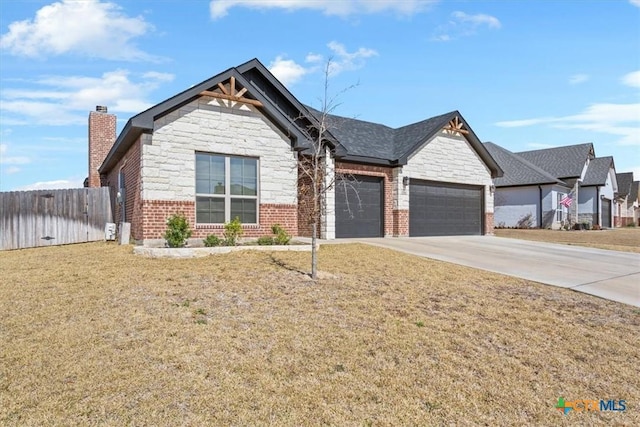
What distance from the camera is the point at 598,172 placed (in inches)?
1318

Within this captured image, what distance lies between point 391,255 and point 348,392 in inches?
293

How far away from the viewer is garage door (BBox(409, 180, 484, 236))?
1747 cm

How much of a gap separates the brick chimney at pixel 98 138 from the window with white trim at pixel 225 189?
34.1ft

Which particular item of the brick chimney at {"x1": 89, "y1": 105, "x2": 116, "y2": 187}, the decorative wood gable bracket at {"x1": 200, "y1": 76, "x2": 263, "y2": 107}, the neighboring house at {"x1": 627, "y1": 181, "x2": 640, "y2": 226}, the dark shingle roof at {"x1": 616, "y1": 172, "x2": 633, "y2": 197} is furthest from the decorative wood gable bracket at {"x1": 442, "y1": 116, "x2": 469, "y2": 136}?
the neighboring house at {"x1": 627, "y1": 181, "x2": 640, "y2": 226}

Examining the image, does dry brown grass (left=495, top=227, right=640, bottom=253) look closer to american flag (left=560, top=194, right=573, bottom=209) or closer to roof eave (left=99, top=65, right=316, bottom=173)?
american flag (left=560, top=194, right=573, bottom=209)

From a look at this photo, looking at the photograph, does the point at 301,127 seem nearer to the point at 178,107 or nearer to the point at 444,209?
the point at 178,107

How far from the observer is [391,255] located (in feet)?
35.7

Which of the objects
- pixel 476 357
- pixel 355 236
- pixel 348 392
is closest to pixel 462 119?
pixel 355 236

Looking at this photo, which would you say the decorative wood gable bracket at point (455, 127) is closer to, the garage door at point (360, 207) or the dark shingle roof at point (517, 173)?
the garage door at point (360, 207)

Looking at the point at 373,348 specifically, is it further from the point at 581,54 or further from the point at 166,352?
the point at 581,54

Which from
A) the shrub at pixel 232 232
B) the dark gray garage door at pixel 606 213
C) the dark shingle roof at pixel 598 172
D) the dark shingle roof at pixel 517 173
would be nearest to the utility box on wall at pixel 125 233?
the shrub at pixel 232 232

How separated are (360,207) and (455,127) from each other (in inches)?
257

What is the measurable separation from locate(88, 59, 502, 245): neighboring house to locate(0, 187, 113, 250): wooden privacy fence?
80cm

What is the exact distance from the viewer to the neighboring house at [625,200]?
42144mm
